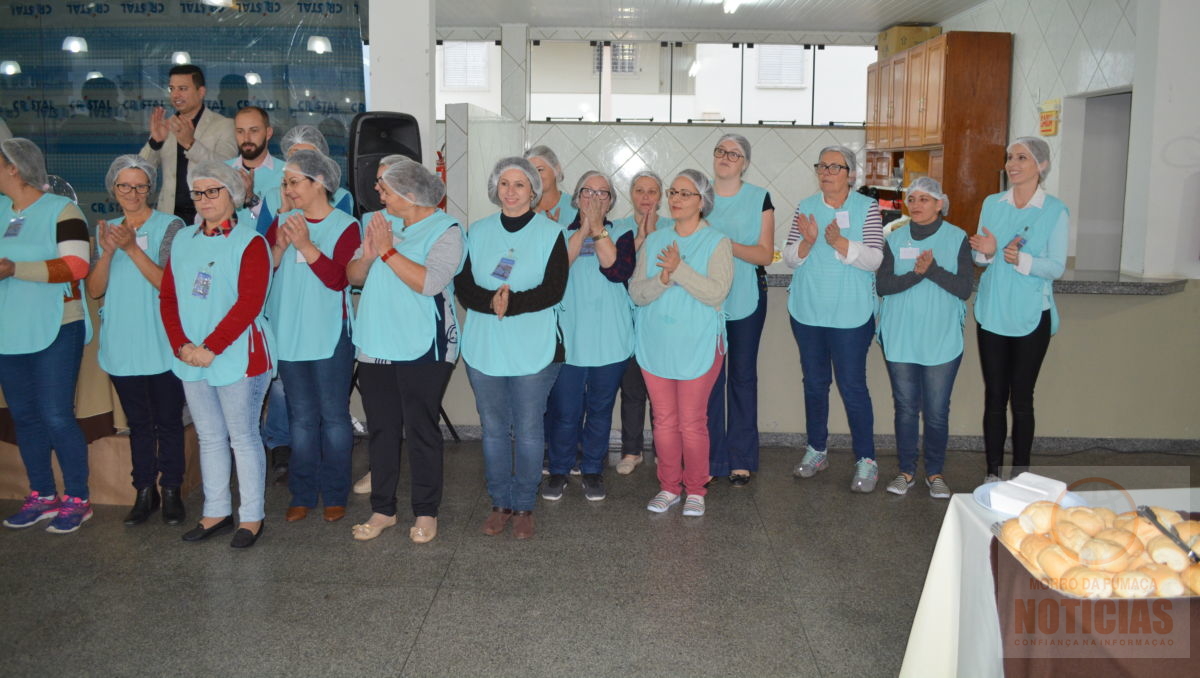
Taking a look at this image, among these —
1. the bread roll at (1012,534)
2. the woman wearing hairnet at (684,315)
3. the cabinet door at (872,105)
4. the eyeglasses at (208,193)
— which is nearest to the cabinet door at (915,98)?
the cabinet door at (872,105)

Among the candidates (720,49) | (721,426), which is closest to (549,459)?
(721,426)

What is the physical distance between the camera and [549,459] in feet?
14.1

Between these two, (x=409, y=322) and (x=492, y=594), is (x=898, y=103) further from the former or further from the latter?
(x=492, y=594)

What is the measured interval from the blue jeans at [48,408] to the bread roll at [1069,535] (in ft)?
11.6

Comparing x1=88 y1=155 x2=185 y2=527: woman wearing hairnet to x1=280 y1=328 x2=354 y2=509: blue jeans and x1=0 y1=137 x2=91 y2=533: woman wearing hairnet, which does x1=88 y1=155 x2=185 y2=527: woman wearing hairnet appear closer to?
x1=0 y1=137 x2=91 y2=533: woman wearing hairnet

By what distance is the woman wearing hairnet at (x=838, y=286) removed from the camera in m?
4.02

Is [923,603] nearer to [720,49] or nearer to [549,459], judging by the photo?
[549,459]

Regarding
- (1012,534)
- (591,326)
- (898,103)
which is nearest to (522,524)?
(591,326)

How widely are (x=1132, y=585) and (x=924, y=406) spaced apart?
259 cm

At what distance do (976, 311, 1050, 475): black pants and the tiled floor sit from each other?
17.1 inches

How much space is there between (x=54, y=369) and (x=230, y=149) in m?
1.33

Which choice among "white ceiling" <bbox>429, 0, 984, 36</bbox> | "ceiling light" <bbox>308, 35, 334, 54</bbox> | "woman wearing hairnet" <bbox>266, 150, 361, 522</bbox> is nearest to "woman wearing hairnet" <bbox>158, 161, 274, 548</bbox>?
"woman wearing hairnet" <bbox>266, 150, 361, 522</bbox>

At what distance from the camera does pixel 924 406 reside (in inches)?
167

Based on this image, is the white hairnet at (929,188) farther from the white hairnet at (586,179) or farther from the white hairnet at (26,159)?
the white hairnet at (26,159)
